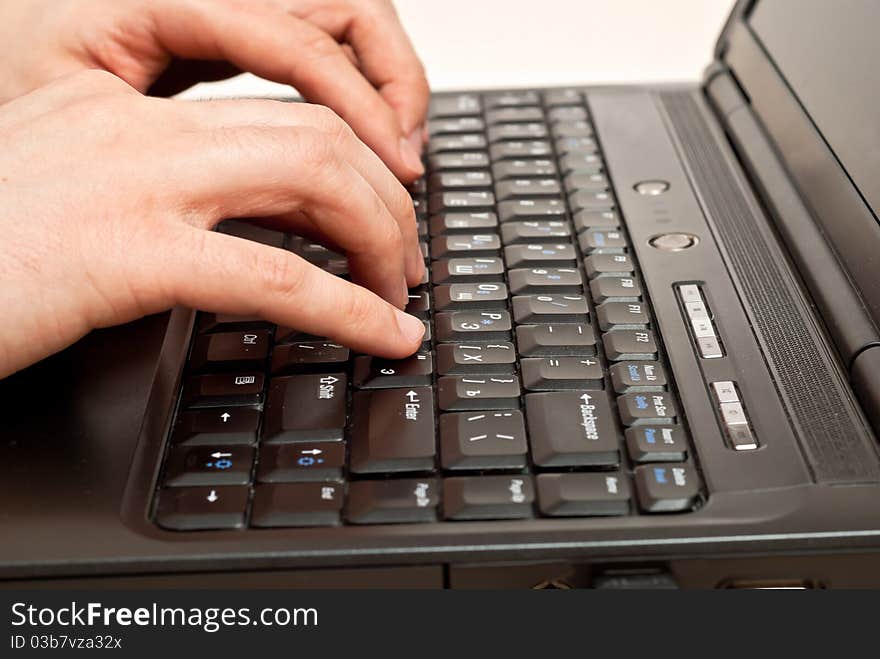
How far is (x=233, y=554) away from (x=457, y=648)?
10 cm

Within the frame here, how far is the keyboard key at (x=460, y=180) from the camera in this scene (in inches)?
26.0

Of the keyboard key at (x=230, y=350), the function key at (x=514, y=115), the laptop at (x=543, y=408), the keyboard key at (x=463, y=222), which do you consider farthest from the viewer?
the function key at (x=514, y=115)

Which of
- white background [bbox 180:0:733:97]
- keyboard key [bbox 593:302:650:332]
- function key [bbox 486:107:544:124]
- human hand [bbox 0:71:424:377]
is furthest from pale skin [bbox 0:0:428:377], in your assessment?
white background [bbox 180:0:733:97]

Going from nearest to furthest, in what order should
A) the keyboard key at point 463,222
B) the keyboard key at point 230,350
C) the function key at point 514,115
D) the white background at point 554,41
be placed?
the keyboard key at point 230,350 < the keyboard key at point 463,222 < the function key at point 514,115 < the white background at point 554,41

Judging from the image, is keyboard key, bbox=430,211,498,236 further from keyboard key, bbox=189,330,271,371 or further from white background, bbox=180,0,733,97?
white background, bbox=180,0,733,97

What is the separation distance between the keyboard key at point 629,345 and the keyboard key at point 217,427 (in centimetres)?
18

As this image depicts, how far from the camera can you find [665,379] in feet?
1.56

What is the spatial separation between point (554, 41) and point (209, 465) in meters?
0.68

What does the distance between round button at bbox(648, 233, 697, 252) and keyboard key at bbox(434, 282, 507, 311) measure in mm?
106

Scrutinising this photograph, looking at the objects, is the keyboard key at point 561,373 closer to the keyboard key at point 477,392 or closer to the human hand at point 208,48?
the keyboard key at point 477,392

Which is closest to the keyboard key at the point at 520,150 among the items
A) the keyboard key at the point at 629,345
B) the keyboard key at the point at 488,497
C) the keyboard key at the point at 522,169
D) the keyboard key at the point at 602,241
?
the keyboard key at the point at 522,169

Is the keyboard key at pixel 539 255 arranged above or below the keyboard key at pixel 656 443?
above

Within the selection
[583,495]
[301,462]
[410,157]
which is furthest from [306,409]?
[410,157]

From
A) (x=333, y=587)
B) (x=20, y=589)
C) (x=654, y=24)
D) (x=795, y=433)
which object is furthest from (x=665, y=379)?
(x=654, y=24)
